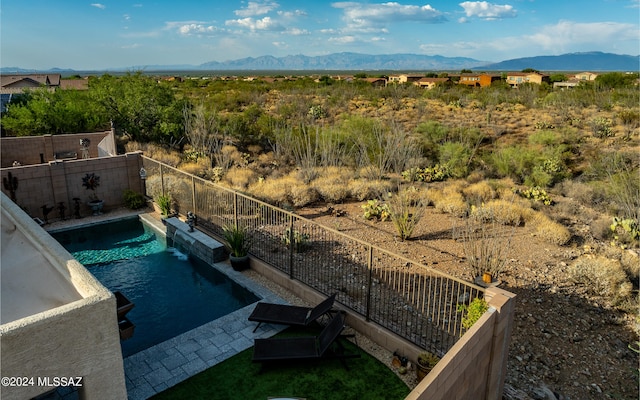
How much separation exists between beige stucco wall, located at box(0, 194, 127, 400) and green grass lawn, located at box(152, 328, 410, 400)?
2.39 meters

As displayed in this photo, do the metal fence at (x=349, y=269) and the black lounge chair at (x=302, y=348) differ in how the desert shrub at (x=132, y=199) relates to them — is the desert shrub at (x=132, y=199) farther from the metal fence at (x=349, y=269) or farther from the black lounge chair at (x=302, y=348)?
the black lounge chair at (x=302, y=348)

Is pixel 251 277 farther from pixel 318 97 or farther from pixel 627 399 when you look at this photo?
pixel 318 97

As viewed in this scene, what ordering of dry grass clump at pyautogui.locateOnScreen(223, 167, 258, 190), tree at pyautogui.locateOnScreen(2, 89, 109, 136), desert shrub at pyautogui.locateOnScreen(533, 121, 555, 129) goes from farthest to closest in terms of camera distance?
desert shrub at pyautogui.locateOnScreen(533, 121, 555, 129) < tree at pyautogui.locateOnScreen(2, 89, 109, 136) < dry grass clump at pyautogui.locateOnScreen(223, 167, 258, 190)

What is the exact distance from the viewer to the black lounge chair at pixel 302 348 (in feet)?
19.3

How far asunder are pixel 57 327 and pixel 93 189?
1123cm

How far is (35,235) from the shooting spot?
416cm

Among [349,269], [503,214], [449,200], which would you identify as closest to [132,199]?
[349,269]

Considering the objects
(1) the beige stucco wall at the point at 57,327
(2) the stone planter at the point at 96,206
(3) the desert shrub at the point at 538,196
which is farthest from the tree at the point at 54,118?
(3) the desert shrub at the point at 538,196

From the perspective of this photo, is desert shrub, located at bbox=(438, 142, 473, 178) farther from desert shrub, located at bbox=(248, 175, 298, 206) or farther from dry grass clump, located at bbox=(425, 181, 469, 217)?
desert shrub, located at bbox=(248, 175, 298, 206)

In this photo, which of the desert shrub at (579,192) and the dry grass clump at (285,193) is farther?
the desert shrub at (579,192)

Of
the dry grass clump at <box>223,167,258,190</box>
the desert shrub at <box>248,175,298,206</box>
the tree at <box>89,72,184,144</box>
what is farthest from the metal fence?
the tree at <box>89,72,184,144</box>

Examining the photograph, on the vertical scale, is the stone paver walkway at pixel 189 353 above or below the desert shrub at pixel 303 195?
below

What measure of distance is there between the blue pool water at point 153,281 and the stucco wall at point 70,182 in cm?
129

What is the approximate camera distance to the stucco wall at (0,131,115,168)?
15977mm
